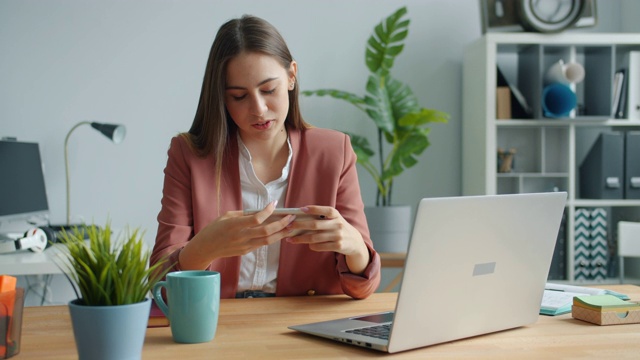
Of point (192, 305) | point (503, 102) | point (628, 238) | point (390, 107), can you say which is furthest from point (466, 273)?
point (503, 102)

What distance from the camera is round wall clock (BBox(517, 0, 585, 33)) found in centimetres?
332

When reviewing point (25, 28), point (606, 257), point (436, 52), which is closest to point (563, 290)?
point (606, 257)

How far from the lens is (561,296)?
1.49 meters

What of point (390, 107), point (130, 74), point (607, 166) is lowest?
point (607, 166)

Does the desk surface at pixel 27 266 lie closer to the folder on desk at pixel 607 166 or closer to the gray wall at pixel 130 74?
the gray wall at pixel 130 74

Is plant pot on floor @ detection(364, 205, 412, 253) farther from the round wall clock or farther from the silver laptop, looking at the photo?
the silver laptop

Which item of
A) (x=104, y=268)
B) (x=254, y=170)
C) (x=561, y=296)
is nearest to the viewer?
(x=104, y=268)

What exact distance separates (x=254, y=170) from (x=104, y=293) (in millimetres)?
931

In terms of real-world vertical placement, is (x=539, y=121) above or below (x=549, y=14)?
below

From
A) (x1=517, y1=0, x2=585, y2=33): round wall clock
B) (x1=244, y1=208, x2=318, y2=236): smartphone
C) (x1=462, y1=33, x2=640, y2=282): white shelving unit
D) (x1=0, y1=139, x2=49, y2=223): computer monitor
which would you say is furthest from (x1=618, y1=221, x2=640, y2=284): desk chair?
(x1=0, y1=139, x2=49, y2=223): computer monitor

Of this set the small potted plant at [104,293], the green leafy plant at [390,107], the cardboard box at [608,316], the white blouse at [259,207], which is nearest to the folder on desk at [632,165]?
the green leafy plant at [390,107]

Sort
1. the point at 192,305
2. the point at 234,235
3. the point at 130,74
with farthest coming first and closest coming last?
the point at 130,74 → the point at 234,235 → the point at 192,305

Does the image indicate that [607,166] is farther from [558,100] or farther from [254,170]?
[254,170]

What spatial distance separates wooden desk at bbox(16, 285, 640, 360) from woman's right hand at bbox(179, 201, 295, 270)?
0.12 meters
